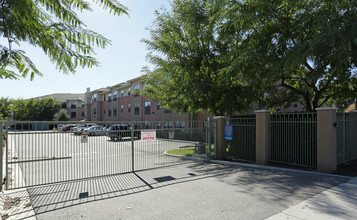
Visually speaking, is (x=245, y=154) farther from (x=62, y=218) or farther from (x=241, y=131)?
(x=62, y=218)

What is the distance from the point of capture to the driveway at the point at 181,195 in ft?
16.3

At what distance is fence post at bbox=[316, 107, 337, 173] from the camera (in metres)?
8.38

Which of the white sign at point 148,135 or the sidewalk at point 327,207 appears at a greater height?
the white sign at point 148,135

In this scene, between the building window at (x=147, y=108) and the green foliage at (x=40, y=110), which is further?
the green foliage at (x=40, y=110)

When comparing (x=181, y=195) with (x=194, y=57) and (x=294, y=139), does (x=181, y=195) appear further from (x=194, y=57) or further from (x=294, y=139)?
(x=194, y=57)

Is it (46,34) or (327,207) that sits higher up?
(46,34)

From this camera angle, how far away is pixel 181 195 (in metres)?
6.14

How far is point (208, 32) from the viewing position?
13531 millimetres

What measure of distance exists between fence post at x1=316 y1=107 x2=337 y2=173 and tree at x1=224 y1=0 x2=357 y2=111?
1.69 m

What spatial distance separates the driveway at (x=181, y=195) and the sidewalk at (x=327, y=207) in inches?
8.1

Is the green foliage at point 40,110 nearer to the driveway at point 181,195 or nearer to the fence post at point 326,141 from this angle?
the driveway at point 181,195

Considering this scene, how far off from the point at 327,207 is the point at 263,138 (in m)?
5.18

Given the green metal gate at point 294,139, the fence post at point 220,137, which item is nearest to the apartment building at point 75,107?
the fence post at point 220,137

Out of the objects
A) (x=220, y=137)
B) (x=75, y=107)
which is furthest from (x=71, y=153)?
(x=75, y=107)
